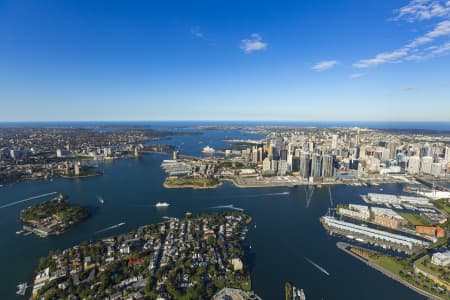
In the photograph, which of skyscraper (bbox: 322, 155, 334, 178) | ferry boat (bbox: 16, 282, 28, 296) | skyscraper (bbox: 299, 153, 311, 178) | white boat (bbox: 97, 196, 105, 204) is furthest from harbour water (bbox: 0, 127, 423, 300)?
skyscraper (bbox: 299, 153, 311, 178)

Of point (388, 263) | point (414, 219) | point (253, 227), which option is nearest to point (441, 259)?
point (388, 263)

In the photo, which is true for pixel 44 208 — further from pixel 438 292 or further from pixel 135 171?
→ pixel 438 292

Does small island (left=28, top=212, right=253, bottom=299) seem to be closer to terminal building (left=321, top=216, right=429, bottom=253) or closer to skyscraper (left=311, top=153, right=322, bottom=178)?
terminal building (left=321, top=216, right=429, bottom=253)

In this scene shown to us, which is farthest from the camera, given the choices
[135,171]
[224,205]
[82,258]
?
[135,171]

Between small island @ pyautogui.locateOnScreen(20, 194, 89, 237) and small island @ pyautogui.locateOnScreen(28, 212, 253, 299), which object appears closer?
small island @ pyautogui.locateOnScreen(28, 212, 253, 299)

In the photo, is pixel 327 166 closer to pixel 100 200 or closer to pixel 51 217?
pixel 100 200

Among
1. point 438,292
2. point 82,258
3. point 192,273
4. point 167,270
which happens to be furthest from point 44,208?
point 438,292

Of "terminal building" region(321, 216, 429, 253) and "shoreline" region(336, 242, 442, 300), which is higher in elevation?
"terminal building" region(321, 216, 429, 253)
